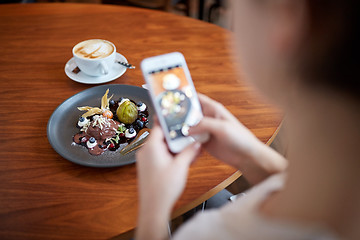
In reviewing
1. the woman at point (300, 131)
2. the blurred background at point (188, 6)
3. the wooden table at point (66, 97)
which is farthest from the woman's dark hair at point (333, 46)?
the blurred background at point (188, 6)

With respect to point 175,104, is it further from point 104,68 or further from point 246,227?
point 104,68

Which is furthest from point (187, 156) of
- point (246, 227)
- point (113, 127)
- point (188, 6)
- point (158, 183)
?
point (188, 6)

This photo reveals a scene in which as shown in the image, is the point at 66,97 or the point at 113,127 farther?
the point at 66,97

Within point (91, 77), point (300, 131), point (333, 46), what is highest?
point (333, 46)

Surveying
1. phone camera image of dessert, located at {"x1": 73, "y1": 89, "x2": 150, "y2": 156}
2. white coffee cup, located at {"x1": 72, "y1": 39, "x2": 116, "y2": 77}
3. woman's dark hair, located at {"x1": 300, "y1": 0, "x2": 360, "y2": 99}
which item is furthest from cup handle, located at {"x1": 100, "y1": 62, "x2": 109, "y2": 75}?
woman's dark hair, located at {"x1": 300, "y1": 0, "x2": 360, "y2": 99}

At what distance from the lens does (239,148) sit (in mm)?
716

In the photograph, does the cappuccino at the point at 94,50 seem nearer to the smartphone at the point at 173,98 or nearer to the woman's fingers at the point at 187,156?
the smartphone at the point at 173,98

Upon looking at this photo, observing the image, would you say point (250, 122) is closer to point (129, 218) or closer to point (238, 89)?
point (238, 89)

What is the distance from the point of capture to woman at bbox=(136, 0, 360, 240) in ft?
1.21

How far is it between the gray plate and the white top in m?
0.34

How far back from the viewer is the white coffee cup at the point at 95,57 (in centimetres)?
111

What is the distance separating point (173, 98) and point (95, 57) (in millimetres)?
495

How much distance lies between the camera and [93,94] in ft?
3.50

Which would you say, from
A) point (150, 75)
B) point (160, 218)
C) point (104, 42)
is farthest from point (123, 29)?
point (160, 218)
